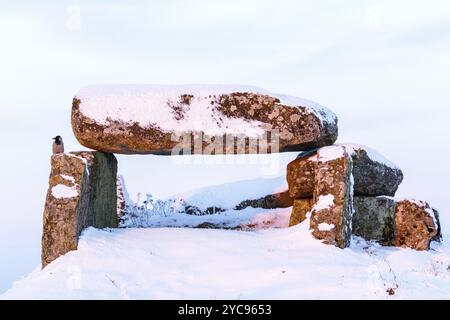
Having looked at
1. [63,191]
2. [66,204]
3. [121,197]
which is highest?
[63,191]

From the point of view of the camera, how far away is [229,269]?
1050 cm

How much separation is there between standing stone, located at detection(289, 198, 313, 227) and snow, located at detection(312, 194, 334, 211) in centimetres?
134

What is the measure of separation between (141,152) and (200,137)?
128 centimetres

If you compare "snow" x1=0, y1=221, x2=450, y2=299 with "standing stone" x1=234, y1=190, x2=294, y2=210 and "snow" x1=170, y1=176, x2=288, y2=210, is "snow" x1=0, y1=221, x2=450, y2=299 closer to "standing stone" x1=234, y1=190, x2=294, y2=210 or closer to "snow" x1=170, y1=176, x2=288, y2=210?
"standing stone" x1=234, y1=190, x2=294, y2=210

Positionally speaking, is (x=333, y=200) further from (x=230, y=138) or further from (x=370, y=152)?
(x=370, y=152)

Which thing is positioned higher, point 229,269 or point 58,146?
point 58,146

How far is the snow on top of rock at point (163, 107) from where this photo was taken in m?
13.3

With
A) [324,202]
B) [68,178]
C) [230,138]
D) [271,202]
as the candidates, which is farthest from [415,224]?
[68,178]

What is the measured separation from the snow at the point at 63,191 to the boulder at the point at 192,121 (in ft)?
5.14

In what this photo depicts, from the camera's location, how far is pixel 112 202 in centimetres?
1471

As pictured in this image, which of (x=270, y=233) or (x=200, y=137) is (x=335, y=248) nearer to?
(x=270, y=233)

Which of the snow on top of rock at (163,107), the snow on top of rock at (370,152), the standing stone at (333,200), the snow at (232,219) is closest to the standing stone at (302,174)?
the standing stone at (333,200)

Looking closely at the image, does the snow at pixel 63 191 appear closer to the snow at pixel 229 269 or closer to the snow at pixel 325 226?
the snow at pixel 229 269

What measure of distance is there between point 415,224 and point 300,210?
2.41 metres
